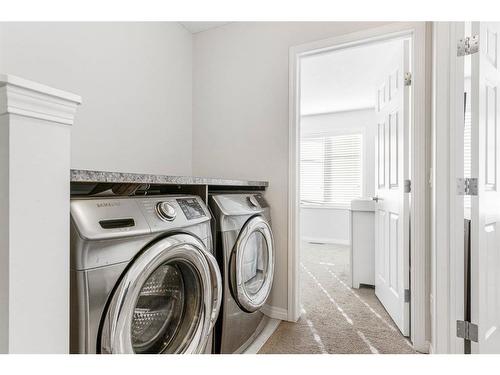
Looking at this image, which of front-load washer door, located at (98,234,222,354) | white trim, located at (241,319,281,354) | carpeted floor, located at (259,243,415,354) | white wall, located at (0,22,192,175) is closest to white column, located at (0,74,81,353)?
front-load washer door, located at (98,234,222,354)

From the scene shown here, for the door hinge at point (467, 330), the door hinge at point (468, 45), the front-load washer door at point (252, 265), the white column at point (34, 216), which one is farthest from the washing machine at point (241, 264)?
the door hinge at point (468, 45)

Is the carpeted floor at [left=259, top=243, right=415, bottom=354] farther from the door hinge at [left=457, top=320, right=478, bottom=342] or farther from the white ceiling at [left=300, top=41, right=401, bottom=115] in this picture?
the white ceiling at [left=300, top=41, right=401, bottom=115]

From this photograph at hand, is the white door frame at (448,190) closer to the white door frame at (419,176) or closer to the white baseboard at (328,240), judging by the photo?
the white door frame at (419,176)

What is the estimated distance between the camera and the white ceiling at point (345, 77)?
2.71 m

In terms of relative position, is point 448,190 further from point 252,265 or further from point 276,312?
point 276,312

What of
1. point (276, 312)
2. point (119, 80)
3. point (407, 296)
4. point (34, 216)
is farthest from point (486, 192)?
point (119, 80)

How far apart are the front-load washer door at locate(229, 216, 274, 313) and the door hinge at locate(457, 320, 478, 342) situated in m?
1.03

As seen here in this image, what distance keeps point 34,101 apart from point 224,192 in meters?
1.26

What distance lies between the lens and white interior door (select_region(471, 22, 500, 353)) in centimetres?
127

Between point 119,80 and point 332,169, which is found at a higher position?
point 119,80

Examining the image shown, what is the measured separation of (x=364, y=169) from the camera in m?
4.81

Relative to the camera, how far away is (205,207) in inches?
51.6

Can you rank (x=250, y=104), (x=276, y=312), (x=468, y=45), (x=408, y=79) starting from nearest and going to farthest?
1. (x=468, y=45)
2. (x=408, y=79)
3. (x=276, y=312)
4. (x=250, y=104)
